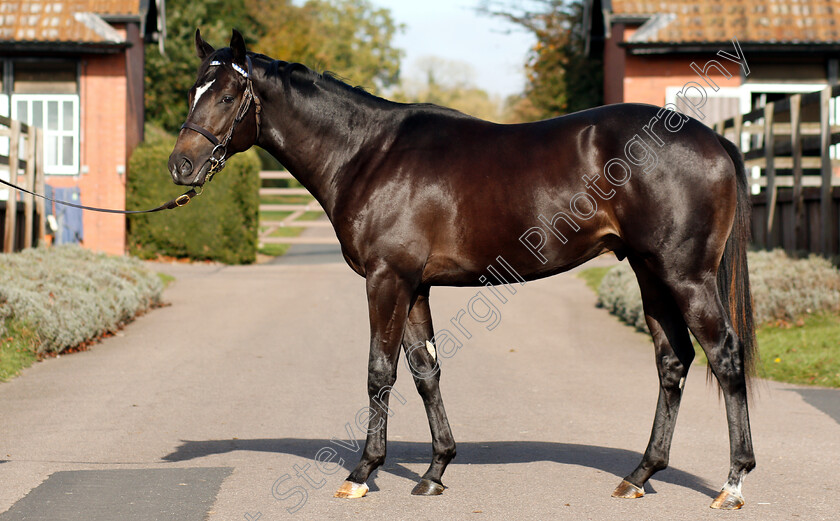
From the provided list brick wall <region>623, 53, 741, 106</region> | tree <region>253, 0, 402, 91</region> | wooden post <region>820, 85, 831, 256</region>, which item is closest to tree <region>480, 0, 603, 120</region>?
brick wall <region>623, 53, 741, 106</region>

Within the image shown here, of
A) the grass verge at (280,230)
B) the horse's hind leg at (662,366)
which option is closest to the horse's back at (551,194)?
the horse's hind leg at (662,366)

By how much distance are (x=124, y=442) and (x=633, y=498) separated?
134 inches

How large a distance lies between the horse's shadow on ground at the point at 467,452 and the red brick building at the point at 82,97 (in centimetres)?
1601

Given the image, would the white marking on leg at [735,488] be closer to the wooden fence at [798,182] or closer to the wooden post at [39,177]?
the wooden fence at [798,182]

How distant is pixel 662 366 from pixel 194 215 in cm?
1707

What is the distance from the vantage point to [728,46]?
2008 centimetres

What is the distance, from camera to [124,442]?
6.36 m

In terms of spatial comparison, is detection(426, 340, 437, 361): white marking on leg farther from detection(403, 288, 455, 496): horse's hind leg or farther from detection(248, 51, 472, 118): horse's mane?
detection(248, 51, 472, 118): horse's mane

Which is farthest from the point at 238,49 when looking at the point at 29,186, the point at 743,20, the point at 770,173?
the point at 743,20

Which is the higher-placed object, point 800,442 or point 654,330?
point 654,330

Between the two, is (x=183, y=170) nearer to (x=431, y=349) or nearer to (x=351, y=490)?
(x=431, y=349)

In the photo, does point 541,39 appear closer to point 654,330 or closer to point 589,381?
point 589,381

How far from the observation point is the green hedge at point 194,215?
21.1 m

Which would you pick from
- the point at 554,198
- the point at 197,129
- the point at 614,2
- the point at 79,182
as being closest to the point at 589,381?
the point at 554,198
